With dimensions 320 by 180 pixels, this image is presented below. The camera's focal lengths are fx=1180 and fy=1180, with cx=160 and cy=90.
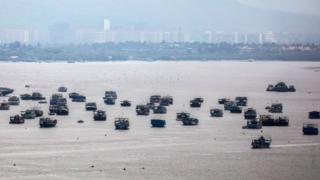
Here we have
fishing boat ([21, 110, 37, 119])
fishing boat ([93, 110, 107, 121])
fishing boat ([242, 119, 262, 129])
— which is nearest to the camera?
fishing boat ([242, 119, 262, 129])

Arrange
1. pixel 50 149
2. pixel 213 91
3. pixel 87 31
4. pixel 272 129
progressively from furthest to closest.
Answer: pixel 87 31 < pixel 213 91 < pixel 272 129 < pixel 50 149

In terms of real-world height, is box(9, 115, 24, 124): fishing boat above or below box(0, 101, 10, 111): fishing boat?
above

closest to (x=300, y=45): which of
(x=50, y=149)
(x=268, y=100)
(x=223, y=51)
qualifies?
(x=223, y=51)

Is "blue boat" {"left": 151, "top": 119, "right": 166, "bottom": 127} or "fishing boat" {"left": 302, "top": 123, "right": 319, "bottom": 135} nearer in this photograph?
"fishing boat" {"left": 302, "top": 123, "right": 319, "bottom": 135}

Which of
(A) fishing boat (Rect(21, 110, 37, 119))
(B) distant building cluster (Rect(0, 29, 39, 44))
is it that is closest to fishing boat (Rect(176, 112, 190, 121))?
(A) fishing boat (Rect(21, 110, 37, 119))

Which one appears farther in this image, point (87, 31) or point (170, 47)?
point (87, 31)

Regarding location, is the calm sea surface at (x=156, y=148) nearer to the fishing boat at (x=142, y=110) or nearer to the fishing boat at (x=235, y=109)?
the fishing boat at (x=142, y=110)

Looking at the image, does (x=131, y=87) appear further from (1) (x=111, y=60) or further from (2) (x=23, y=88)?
(1) (x=111, y=60)

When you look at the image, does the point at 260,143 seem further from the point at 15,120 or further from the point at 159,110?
the point at 159,110

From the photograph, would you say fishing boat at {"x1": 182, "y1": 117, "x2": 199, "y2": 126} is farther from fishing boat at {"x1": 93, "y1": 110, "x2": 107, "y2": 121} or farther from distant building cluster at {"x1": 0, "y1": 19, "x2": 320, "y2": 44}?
distant building cluster at {"x1": 0, "y1": 19, "x2": 320, "y2": 44}

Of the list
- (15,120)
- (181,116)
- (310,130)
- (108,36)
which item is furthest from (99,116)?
(108,36)

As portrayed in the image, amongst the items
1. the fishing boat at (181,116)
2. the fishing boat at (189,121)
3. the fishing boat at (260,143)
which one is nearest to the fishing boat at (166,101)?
the fishing boat at (181,116)
